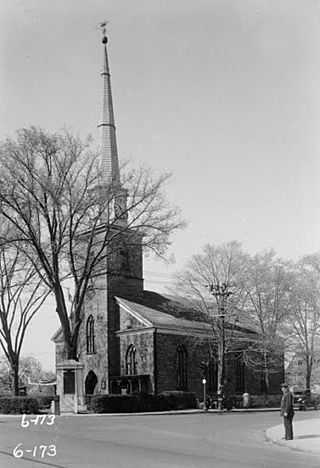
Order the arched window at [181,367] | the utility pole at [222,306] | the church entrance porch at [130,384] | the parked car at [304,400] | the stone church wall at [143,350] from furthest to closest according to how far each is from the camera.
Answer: the arched window at [181,367], the stone church wall at [143,350], the church entrance porch at [130,384], the parked car at [304,400], the utility pole at [222,306]

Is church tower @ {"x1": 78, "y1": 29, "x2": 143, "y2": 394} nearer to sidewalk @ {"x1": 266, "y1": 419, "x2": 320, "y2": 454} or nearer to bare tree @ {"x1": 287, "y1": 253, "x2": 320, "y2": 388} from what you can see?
bare tree @ {"x1": 287, "y1": 253, "x2": 320, "y2": 388}

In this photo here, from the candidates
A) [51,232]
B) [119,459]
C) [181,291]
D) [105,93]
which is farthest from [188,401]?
[119,459]

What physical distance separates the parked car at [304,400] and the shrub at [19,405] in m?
15.5

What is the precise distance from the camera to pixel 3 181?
101ft

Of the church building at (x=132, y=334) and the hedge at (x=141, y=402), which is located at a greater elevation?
the church building at (x=132, y=334)

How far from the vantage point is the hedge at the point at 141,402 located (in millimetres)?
33969

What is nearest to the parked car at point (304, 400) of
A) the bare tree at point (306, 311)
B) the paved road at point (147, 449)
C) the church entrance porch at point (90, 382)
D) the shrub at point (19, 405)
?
the bare tree at point (306, 311)

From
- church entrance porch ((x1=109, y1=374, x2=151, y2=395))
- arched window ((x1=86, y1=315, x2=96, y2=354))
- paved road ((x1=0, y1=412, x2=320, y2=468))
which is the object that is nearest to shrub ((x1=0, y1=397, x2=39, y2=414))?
paved road ((x1=0, y1=412, x2=320, y2=468))

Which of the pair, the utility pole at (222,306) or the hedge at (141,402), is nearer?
the hedge at (141,402)

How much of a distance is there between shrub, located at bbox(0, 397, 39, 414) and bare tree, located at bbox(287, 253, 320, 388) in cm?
2140

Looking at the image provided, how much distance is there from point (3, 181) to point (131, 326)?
18414mm

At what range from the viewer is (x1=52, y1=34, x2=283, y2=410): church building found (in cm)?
4491

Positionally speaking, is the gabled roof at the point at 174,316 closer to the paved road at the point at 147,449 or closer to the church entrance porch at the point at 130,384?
the church entrance porch at the point at 130,384

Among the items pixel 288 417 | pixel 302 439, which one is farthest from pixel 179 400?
pixel 288 417
